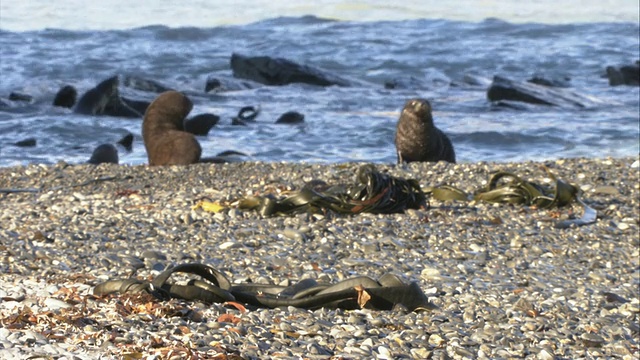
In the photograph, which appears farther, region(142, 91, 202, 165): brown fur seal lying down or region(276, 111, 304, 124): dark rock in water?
region(276, 111, 304, 124): dark rock in water

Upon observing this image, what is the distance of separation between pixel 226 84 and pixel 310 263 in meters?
15.0

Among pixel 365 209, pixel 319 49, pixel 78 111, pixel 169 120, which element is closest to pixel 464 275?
pixel 365 209

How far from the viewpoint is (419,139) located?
10.5 meters

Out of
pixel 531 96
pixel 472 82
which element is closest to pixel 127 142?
pixel 531 96

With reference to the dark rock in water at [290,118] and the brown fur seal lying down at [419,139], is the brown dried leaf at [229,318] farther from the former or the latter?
the dark rock in water at [290,118]

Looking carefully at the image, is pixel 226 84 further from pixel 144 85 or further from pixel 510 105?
pixel 510 105

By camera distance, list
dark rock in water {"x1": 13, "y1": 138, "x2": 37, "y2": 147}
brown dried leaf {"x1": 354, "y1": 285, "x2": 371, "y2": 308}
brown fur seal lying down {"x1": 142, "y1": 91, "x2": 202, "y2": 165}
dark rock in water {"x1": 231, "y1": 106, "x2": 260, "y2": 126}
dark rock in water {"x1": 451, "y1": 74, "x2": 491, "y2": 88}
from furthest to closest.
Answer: dark rock in water {"x1": 451, "y1": 74, "x2": 491, "y2": 88} < dark rock in water {"x1": 231, "y1": 106, "x2": 260, "y2": 126} < dark rock in water {"x1": 13, "y1": 138, "x2": 37, "y2": 147} < brown fur seal lying down {"x1": 142, "y1": 91, "x2": 202, "y2": 165} < brown dried leaf {"x1": 354, "y1": 285, "x2": 371, "y2": 308}

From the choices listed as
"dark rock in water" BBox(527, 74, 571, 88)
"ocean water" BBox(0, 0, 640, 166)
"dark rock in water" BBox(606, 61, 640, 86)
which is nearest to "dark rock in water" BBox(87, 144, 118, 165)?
"ocean water" BBox(0, 0, 640, 166)

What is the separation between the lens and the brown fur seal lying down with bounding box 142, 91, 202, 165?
962cm

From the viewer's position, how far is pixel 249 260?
5.16 metres

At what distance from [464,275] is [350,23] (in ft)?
92.1

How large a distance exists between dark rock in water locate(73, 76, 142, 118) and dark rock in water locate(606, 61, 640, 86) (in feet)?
32.8

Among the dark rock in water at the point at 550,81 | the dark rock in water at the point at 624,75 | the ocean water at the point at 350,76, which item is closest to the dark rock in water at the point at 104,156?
the ocean water at the point at 350,76

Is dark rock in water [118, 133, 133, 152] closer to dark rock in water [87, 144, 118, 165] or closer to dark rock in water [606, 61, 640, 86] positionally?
dark rock in water [87, 144, 118, 165]
